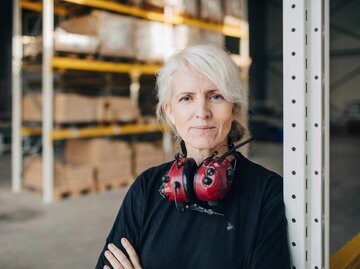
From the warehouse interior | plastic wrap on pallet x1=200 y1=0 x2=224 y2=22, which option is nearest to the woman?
the warehouse interior

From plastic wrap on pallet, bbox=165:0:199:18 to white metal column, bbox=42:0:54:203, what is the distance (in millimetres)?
2527

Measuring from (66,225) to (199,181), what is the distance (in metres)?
4.33

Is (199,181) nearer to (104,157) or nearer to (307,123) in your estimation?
(307,123)

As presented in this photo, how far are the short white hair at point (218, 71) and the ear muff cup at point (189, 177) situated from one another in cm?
29

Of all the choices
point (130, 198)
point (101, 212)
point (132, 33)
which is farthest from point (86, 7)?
point (130, 198)

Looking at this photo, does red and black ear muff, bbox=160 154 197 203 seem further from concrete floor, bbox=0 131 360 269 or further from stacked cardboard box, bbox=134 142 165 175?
stacked cardboard box, bbox=134 142 165 175

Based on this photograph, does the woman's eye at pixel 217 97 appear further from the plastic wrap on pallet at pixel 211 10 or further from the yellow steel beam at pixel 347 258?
the plastic wrap on pallet at pixel 211 10

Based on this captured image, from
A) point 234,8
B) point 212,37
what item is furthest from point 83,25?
point 234,8

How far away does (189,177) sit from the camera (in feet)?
4.64

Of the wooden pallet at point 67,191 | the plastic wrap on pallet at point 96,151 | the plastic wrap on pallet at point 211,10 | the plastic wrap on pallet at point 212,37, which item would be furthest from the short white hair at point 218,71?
the plastic wrap on pallet at point 211,10

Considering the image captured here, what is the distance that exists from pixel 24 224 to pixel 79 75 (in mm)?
4830

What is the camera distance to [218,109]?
1585 mm

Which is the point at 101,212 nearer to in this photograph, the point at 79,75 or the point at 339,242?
the point at 339,242

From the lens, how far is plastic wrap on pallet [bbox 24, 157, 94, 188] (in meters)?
6.54
